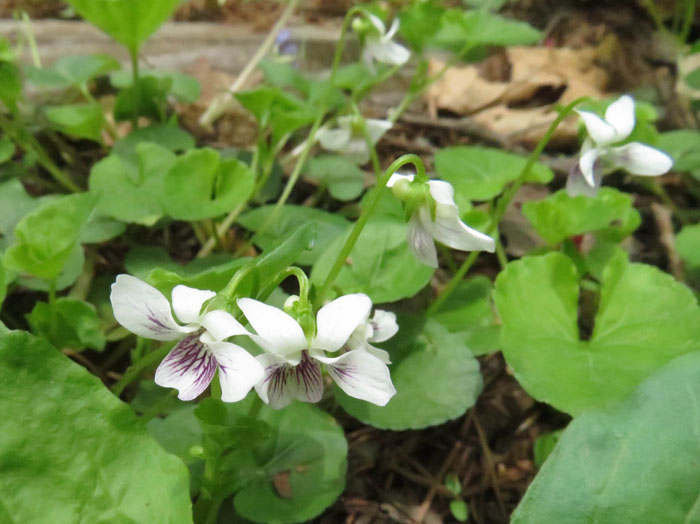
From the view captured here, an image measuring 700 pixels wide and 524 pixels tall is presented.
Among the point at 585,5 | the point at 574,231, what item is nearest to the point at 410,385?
the point at 574,231

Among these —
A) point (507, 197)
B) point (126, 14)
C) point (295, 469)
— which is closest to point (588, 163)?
point (507, 197)

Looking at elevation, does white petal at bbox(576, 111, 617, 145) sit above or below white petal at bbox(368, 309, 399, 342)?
above

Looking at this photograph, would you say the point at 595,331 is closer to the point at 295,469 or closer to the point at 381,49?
the point at 295,469

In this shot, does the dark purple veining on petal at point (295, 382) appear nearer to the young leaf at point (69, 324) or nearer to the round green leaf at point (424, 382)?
the round green leaf at point (424, 382)

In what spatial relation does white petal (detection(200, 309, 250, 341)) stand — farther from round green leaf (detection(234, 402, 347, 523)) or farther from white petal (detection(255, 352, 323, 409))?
round green leaf (detection(234, 402, 347, 523))

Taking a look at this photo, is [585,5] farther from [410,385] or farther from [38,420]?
[38,420]

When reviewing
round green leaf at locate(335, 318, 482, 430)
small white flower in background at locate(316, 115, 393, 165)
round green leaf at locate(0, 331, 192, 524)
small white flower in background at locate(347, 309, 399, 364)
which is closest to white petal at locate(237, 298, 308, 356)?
small white flower in background at locate(347, 309, 399, 364)
